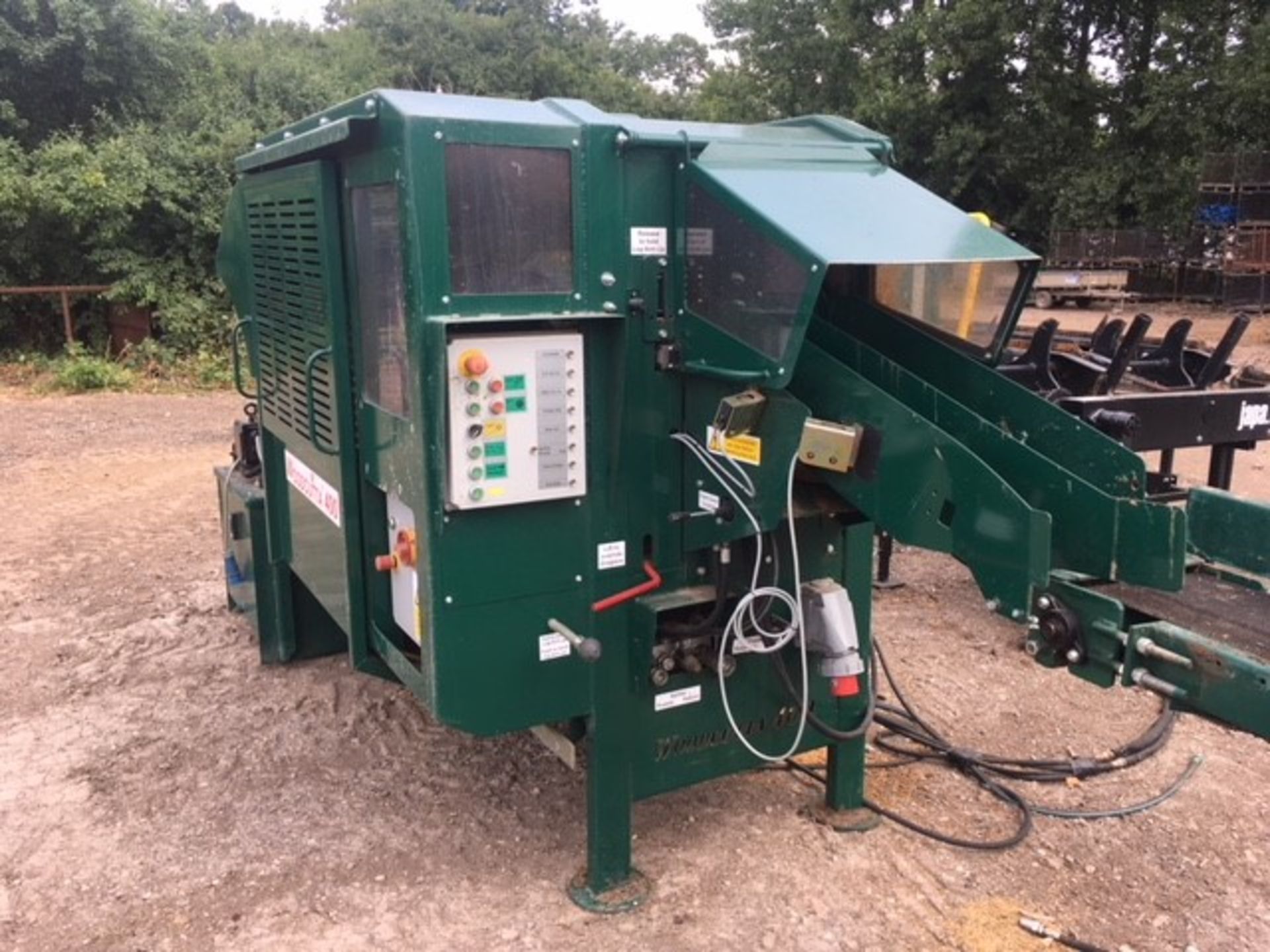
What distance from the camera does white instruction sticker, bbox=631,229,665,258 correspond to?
8.69 ft

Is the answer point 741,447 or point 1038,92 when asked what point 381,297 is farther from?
point 1038,92

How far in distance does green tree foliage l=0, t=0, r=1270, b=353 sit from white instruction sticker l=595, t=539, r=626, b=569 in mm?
12329

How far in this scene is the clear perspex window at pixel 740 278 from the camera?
237 cm

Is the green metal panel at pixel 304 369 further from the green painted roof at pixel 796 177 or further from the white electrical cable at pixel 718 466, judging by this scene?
the white electrical cable at pixel 718 466

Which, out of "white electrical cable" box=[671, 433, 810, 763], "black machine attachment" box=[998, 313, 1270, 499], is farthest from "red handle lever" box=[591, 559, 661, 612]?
"black machine attachment" box=[998, 313, 1270, 499]

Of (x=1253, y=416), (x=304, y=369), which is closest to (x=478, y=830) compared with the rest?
(x=304, y=369)

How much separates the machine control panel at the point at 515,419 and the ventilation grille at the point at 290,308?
782 mm

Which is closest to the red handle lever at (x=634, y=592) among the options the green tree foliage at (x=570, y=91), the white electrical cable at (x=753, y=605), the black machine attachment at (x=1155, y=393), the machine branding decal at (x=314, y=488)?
the white electrical cable at (x=753, y=605)

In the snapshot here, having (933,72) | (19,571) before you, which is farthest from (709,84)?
(19,571)

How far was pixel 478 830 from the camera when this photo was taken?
346 centimetres

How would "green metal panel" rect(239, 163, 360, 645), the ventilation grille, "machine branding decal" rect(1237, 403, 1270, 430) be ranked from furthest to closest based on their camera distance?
"machine branding decal" rect(1237, 403, 1270, 430), the ventilation grille, "green metal panel" rect(239, 163, 360, 645)

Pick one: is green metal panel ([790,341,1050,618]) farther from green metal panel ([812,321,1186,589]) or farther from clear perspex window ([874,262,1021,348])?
clear perspex window ([874,262,1021,348])

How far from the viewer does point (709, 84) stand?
30.2 meters

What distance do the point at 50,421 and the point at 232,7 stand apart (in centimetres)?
3231
